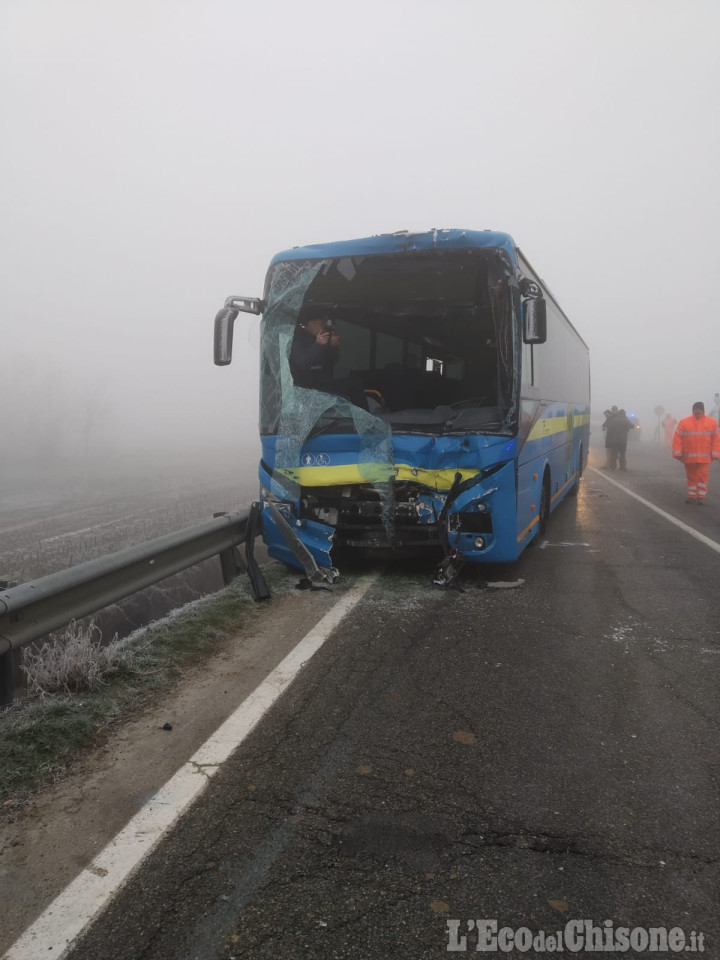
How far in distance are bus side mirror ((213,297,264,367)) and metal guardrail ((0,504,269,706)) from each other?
5.24ft

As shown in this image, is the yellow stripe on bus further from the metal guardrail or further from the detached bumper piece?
the metal guardrail

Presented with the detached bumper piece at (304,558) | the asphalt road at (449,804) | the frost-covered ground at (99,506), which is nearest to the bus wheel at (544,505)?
the detached bumper piece at (304,558)

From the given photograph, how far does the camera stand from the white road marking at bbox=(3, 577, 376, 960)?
210 cm

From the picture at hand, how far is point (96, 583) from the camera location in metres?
4.42

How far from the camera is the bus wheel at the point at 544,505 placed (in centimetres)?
861

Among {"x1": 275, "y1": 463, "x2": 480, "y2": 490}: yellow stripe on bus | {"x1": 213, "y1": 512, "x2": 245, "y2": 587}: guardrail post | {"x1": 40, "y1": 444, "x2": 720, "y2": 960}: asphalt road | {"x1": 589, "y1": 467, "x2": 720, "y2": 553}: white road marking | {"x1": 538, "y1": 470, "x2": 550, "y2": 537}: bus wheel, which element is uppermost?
{"x1": 275, "y1": 463, "x2": 480, "y2": 490}: yellow stripe on bus

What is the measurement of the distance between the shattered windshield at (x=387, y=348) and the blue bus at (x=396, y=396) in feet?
0.04

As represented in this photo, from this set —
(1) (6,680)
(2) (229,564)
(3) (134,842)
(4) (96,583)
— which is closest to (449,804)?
(3) (134,842)

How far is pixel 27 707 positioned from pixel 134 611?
423 cm

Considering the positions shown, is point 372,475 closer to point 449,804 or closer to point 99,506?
point 449,804

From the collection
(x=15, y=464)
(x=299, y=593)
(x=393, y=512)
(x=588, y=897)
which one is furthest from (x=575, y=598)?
(x=15, y=464)

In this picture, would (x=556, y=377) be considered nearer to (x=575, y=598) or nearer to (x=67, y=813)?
(x=575, y=598)

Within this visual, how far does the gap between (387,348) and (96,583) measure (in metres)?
3.44

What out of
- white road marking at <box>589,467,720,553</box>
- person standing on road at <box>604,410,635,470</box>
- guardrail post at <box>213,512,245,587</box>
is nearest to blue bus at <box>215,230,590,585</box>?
guardrail post at <box>213,512,245,587</box>
